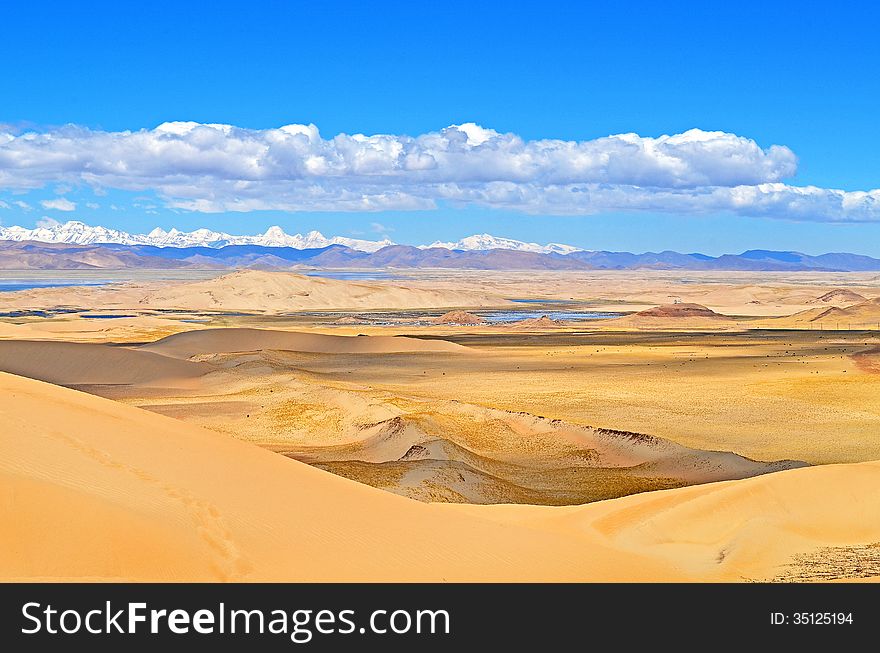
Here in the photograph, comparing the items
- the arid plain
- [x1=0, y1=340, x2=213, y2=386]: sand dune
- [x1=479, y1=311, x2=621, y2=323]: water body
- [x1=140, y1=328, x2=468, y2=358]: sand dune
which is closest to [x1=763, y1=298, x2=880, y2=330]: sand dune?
the arid plain

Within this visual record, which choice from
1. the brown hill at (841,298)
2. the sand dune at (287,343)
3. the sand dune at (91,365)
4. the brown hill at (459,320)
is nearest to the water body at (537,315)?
the brown hill at (459,320)

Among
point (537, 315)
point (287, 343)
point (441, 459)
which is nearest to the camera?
point (441, 459)

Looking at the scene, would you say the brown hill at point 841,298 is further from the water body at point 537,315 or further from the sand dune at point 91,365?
the sand dune at point 91,365

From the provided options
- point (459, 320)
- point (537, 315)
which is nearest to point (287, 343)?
point (459, 320)

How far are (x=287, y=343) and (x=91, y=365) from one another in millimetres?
17405

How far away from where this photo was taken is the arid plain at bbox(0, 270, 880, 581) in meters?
10.7

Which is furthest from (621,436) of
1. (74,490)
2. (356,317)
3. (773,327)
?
(356,317)

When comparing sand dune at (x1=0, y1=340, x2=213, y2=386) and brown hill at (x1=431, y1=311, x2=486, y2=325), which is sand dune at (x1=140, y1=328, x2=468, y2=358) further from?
brown hill at (x1=431, y1=311, x2=486, y2=325)

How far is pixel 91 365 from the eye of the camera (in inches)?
1673

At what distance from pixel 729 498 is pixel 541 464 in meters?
9.42

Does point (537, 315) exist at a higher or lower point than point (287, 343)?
lower

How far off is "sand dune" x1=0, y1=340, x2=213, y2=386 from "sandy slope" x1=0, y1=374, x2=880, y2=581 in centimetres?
2424

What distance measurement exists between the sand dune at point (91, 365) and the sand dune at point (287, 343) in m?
9.78

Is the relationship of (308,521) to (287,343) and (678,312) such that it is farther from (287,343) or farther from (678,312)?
(678,312)
